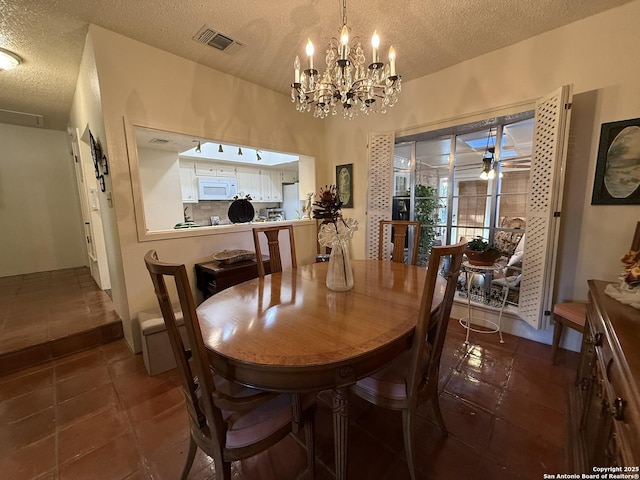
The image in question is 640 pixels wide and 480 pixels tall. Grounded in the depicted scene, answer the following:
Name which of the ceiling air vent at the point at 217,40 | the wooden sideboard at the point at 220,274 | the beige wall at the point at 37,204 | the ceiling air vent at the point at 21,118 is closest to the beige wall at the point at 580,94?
the ceiling air vent at the point at 217,40

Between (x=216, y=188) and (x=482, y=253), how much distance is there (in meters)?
4.88

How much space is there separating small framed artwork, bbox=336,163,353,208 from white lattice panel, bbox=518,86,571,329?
2087mm

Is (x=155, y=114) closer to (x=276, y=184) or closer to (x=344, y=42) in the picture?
(x=344, y=42)

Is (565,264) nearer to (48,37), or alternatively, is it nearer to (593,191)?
(593,191)

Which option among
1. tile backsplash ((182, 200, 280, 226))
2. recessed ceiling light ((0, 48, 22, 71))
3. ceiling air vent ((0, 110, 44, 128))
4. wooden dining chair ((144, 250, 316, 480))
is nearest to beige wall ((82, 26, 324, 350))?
recessed ceiling light ((0, 48, 22, 71))

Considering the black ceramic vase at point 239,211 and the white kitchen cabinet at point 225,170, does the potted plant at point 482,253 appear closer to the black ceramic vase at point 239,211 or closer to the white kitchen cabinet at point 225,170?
the black ceramic vase at point 239,211

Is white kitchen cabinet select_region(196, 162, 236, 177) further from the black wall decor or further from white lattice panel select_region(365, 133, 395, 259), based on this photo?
white lattice panel select_region(365, 133, 395, 259)

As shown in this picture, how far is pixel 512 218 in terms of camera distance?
3.04 metres

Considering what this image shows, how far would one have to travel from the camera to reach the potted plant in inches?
93.0

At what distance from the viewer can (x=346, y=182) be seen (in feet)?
12.5

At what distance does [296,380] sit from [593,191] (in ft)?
9.04

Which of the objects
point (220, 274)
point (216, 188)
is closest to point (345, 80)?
point (220, 274)

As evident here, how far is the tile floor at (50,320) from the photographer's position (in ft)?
7.11

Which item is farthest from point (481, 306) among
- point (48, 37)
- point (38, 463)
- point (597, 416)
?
point (48, 37)
